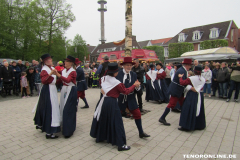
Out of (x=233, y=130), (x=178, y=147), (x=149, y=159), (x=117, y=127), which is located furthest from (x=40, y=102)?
(x=233, y=130)

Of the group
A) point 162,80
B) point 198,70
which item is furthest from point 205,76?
point 198,70

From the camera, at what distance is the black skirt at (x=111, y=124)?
3.36 m

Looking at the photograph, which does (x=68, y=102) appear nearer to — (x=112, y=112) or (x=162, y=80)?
(x=112, y=112)

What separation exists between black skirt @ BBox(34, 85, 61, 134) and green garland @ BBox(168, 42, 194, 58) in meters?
36.7

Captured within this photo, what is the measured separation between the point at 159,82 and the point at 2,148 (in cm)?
629

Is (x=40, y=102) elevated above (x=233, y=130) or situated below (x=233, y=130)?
above

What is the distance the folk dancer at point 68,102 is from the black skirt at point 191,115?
286cm

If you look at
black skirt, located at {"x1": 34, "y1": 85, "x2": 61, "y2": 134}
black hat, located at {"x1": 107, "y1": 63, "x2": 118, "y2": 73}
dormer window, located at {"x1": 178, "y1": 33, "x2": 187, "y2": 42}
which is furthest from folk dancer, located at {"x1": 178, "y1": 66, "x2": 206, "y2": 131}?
dormer window, located at {"x1": 178, "y1": 33, "x2": 187, "y2": 42}

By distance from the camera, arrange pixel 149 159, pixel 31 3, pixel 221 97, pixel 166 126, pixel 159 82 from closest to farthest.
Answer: pixel 149 159 < pixel 166 126 < pixel 159 82 < pixel 221 97 < pixel 31 3

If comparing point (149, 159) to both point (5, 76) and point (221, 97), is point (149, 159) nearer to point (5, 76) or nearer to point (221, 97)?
point (221, 97)

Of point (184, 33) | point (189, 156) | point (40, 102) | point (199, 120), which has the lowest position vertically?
point (189, 156)

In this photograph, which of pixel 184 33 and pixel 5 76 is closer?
pixel 5 76

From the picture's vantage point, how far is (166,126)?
479 cm

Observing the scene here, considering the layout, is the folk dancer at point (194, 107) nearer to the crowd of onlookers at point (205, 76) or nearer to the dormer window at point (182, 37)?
the crowd of onlookers at point (205, 76)
